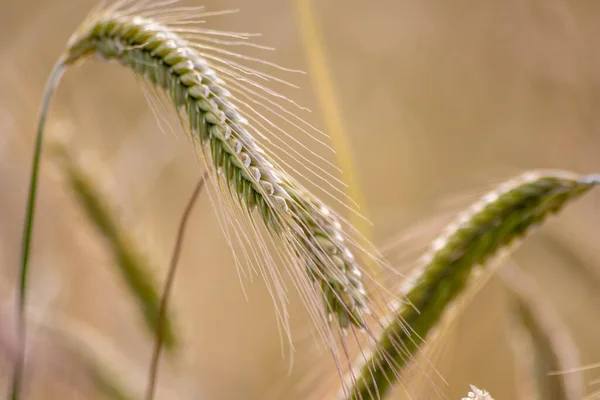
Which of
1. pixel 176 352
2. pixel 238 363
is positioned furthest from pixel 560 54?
pixel 238 363

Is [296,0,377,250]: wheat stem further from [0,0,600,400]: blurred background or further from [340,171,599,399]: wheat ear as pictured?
[340,171,599,399]: wheat ear

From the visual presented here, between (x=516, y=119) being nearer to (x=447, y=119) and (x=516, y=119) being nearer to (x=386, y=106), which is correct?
(x=447, y=119)

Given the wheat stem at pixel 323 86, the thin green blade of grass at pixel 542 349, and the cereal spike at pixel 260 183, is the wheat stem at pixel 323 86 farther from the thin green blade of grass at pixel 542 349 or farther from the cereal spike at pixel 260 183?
the cereal spike at pixel 260 183

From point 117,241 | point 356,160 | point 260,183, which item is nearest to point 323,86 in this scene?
point 117,241

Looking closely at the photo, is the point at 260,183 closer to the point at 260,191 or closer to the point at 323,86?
the point at 260,191

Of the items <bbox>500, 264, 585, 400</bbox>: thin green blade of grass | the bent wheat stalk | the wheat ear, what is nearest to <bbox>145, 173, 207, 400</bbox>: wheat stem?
the bent wheat stalk

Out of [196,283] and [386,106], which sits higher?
[386,106]
